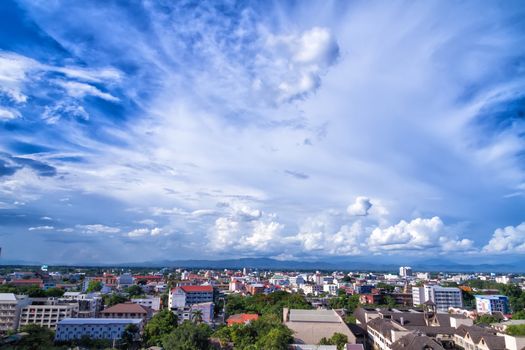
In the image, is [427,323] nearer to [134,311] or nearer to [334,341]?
[334,341]

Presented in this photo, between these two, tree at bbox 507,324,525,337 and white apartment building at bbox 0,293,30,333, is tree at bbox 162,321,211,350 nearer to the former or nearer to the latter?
tree at bbox 507,324,525,337

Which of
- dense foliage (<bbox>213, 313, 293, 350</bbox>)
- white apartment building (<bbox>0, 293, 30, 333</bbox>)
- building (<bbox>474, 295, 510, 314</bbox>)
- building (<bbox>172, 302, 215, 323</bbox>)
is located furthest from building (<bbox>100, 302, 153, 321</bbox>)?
building (<bbox>474, 295, 510, 314</bbox>)

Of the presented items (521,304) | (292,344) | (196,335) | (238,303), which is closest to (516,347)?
(292,344)

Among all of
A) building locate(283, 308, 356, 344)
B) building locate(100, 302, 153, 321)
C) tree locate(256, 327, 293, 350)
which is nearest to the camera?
tree locate(256, 327, 293, 350)

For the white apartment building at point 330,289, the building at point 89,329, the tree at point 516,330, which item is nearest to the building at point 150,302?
the building at point 89,329

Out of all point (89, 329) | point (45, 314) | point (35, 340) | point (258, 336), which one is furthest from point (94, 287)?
point (258, 336)

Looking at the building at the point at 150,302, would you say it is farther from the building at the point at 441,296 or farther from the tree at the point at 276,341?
the building at the point at 441,296
